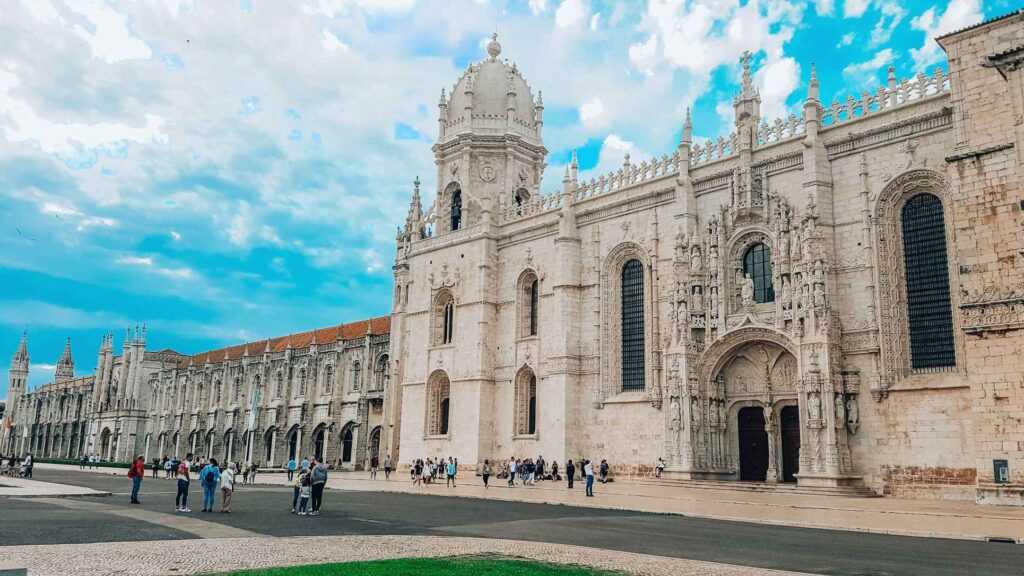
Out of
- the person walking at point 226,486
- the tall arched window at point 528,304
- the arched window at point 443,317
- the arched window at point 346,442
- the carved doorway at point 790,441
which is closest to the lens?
the person walking at point 226,486

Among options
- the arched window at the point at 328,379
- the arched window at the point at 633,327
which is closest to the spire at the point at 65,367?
the arched window at the point at 328,379

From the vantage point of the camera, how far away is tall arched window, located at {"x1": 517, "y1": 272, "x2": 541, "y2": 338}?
40688mm

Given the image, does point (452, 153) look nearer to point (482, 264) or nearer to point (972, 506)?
point (482, 264)

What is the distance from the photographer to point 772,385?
103ft

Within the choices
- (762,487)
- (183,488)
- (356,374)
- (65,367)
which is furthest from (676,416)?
(65,367)

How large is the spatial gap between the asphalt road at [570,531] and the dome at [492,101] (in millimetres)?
26518

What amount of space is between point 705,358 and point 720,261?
3917 millimetres

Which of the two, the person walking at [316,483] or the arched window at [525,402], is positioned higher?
the arched window at [525,402]

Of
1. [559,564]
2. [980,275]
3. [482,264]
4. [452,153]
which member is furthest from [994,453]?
[452,153]

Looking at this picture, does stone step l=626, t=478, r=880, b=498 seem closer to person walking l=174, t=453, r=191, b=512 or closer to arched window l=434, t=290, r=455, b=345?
arched window l=434, t=290, r=455, b=345

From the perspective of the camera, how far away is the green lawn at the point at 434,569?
9.71 meters

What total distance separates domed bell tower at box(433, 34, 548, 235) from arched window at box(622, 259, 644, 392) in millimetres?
9448

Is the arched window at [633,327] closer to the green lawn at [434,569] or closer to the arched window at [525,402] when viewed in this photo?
the arched window at [525,402]

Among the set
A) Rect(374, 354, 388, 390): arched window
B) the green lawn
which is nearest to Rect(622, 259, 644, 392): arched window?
Rect(374, 354, 388, 390): arched window
